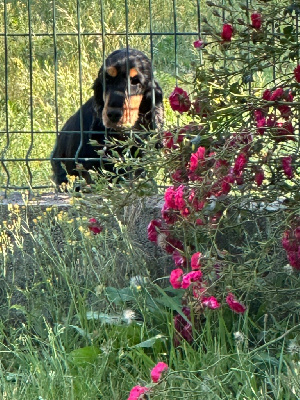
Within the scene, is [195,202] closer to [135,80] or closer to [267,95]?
[267,95]

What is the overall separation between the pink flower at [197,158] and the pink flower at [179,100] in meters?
0.37

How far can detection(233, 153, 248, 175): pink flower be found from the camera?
3.05m

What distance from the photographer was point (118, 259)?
155 inches

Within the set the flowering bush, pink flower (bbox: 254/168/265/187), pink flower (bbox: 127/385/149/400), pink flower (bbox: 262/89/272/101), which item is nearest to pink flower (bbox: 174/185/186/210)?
the flowering bush

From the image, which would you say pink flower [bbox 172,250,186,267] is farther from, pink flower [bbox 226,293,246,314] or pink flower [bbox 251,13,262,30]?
pink flower [bbox 251,13,262,30]

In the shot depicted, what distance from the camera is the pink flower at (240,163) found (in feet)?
10.0

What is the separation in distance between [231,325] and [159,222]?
543mm

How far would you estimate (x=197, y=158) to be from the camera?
10.1ft

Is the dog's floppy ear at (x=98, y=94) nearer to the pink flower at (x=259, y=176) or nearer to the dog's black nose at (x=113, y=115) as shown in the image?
the dog's black nose at (x=113, y=115)

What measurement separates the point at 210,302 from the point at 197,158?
553 millimetres

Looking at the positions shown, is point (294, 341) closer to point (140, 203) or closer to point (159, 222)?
point (159, 222)

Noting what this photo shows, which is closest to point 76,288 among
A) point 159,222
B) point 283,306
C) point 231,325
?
point 159,222

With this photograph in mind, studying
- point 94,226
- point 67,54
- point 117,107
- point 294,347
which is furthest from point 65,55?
point 294,347

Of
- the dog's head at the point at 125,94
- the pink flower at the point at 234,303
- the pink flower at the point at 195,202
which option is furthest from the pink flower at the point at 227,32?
the dog's head at the point at 125,94
